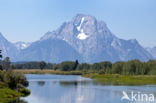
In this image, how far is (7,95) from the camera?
73750mm

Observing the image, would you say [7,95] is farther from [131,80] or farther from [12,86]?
[131,80]

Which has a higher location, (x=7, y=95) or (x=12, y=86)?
(x=12, y=86)

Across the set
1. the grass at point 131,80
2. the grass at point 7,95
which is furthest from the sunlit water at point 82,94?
the grass at point 131,80

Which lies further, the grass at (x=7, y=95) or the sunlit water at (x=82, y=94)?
the sunlit water at (x=82, y=94)

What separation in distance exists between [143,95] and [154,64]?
103 m

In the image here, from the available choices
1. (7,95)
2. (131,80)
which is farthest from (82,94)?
(131,80)

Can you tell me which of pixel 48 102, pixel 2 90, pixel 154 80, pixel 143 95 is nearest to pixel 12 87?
pixel 2 90

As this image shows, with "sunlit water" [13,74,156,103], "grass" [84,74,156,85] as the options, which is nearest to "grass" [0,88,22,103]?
"sunlit water" [13,74,156,103]

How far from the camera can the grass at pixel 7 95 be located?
70762 millimetres

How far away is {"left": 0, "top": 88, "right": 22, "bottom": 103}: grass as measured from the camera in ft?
232

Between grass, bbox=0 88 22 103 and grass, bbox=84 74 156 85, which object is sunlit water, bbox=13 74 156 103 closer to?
grass, bbox=0 88 22 103

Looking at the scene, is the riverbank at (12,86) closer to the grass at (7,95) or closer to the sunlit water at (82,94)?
the grass at (7,95)

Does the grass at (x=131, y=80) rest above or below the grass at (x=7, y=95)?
above

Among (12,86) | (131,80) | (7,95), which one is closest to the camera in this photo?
(7,95)
